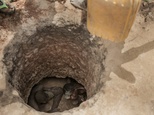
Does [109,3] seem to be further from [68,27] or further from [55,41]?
[55,41]

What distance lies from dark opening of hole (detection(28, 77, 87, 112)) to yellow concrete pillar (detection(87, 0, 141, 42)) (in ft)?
5.13

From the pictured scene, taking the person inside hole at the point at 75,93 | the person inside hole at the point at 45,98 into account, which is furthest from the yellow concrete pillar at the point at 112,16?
the person inside hole at the point at 45,98

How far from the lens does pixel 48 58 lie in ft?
11.7

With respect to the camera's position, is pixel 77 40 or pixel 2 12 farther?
pixel 77 40

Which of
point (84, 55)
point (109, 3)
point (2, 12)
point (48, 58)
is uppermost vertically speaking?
point (109, 3)

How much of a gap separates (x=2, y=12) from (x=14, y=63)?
1.98 ft

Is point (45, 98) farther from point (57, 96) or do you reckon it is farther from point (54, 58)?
point (54, 58)

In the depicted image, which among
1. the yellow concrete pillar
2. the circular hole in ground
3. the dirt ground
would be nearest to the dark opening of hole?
the circular hole in ground

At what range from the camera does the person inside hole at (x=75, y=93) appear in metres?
3.64

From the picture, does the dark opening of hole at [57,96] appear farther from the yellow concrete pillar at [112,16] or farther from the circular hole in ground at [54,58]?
the yellow concrete pillar at [112,16]

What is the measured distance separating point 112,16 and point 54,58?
169 cm

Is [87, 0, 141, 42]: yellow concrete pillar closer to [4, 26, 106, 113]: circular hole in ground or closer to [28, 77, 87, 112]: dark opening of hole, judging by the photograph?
[4, 26, 106, 113]: circular hole in ground

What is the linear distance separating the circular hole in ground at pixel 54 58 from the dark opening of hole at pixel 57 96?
0.14 m

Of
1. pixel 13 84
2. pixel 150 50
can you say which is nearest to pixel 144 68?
pixel 150 50
